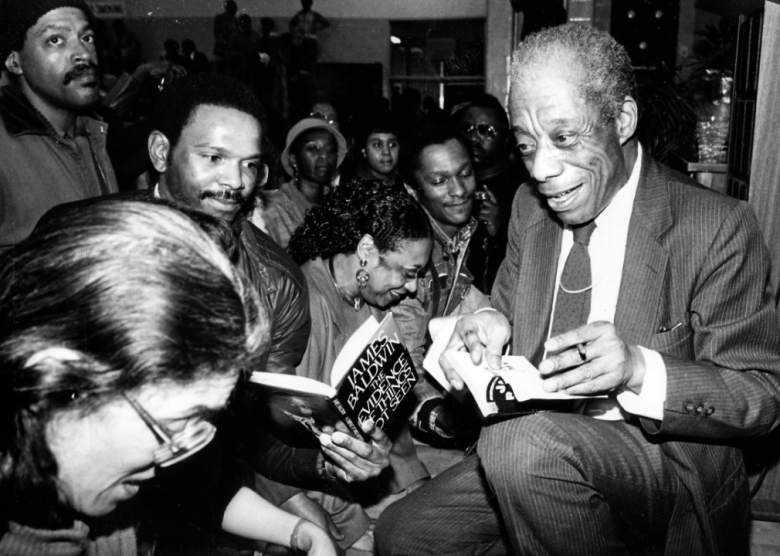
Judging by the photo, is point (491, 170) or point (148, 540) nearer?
point (148, 540)

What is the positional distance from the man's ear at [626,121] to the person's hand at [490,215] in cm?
213

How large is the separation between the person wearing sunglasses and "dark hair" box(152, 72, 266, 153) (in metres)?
1.77

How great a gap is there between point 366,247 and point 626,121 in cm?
113

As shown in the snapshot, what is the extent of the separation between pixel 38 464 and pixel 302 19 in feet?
26.0

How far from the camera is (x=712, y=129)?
4504 mm

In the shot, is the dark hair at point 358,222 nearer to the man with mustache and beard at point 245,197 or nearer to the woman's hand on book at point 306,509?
the man with mustache and beard at point 245,197

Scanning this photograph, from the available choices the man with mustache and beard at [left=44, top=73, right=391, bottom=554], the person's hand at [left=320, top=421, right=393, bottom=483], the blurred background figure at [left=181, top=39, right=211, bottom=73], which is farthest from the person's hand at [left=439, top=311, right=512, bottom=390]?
the blurred background figure at [left=181, top=39, right=211, bottom=73]

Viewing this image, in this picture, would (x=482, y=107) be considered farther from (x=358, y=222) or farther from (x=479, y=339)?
(x=479, y=339)

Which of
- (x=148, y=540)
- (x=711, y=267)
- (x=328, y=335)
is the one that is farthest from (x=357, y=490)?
(x=711, y=267)

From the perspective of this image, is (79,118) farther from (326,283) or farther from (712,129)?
(712,129)

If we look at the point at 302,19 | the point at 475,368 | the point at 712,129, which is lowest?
the point at 475,368

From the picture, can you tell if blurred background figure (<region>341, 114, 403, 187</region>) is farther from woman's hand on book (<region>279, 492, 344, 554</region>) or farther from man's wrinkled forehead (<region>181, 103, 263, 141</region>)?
woman's hand on book (<region>279, 492, 344, 554</region>)

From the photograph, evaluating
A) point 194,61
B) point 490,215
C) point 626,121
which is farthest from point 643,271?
point 194,61

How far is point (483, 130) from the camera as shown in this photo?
4457mm
